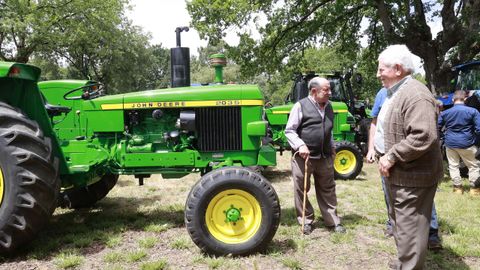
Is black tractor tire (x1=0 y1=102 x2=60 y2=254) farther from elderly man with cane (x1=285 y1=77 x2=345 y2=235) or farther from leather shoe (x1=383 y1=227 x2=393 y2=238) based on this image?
leather shoe (x1=383 y1=227 x2=393 y2=238)

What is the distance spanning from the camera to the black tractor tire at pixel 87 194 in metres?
5.36

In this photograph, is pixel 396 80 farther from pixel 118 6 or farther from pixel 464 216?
pixel 118 6

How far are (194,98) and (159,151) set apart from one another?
72cm

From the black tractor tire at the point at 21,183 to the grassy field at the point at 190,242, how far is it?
30 cm

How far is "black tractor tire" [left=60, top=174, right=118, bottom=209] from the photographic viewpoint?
17.6 ft

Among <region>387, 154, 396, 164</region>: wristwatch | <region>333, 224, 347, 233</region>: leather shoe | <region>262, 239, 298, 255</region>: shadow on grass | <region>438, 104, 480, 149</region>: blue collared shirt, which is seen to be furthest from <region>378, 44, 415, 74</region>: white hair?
<region>438, 104, 480, 149</region>: blue collared shirt

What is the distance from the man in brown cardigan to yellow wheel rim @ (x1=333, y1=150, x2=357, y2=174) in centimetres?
527

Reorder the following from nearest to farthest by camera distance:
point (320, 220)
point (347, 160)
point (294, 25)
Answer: point (320, 220) < point (347, 160) < point (294, 25)

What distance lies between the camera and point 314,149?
177 inches

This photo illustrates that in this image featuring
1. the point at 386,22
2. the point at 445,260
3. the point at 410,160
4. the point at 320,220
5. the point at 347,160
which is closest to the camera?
the point at 410,160

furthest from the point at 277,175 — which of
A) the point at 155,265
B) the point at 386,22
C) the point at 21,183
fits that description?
the point at 386,22

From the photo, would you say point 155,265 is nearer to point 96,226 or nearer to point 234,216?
point 234,216

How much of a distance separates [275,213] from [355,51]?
14.7 m

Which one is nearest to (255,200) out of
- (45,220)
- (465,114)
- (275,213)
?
(275,213)
